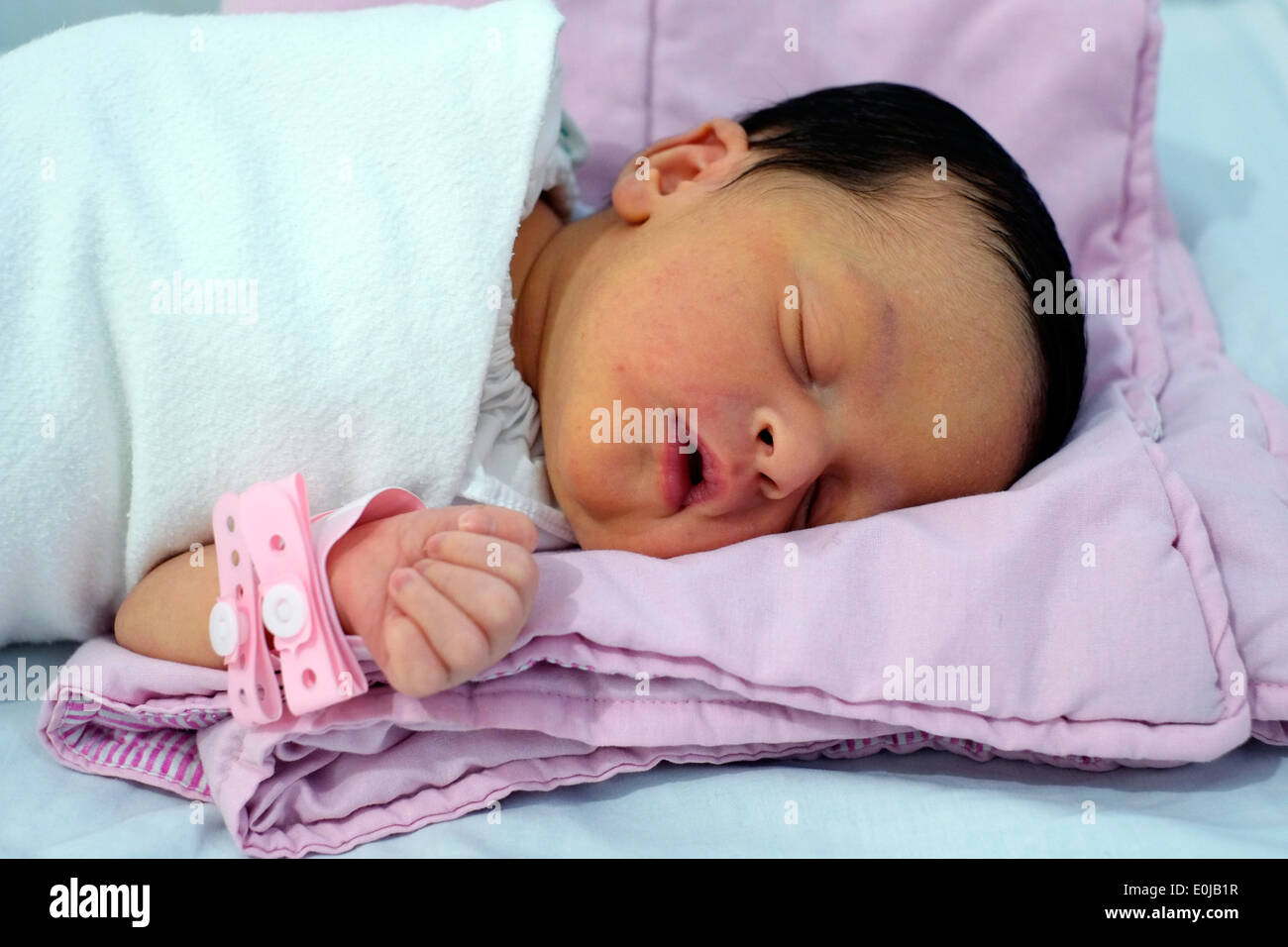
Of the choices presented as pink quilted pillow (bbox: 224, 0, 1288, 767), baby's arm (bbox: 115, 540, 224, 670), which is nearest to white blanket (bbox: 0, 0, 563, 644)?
baby's arm (bbox: 115, 540, 224, 670)

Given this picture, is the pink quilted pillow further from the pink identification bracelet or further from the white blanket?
the white blanket

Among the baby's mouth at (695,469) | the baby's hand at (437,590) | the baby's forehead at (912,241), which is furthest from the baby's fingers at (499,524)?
the baby's forehead at (912,241)

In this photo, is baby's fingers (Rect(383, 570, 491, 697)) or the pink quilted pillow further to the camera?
the pink quilted pillow

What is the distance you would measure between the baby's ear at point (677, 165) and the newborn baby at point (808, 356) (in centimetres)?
5

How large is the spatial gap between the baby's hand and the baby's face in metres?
0.21

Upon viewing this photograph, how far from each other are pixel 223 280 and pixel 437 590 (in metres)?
0.43

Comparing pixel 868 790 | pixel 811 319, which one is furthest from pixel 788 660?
pixel 811 319

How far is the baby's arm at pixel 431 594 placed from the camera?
0.93 m

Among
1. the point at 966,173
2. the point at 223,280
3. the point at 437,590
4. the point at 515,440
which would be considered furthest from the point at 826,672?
the point at 223,280

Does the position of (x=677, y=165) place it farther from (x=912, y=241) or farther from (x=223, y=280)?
(x=223, y=280)

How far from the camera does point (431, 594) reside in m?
0.94

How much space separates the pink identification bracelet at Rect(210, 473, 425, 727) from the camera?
956 millimetres
